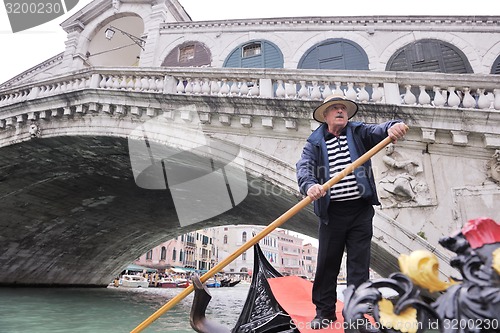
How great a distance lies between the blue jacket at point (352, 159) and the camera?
2.06 m

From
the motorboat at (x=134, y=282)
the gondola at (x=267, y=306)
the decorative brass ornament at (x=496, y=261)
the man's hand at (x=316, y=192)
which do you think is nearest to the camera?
the decorative brass ornament at (x=496, y=261)

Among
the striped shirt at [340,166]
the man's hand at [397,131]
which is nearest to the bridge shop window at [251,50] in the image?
the striped shirt at [340,166]

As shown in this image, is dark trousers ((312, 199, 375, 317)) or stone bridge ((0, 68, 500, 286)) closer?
dark trousers ((312, 199, 375, 317))

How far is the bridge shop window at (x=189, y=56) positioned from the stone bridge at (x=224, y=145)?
98.0 inches

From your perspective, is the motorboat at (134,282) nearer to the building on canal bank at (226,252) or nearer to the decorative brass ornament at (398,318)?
the building on canal bank at (226,252)

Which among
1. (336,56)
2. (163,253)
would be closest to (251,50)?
(336,56)

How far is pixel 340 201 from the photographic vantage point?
83.9 inches

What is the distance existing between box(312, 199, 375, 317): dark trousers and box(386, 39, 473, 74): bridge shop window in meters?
6.84

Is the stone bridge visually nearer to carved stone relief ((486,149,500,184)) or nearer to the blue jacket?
carved stone relief ((486,149,500,184))

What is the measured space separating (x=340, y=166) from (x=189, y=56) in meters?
8.49

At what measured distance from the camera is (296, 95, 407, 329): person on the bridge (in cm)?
207

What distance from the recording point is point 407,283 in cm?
99

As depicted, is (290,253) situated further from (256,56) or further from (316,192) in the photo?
(316,192)

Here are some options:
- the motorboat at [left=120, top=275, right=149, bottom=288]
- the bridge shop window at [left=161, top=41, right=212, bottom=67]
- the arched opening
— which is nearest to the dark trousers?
the bridge shop window at [left=161, top=41, right=212, bottom=67]
